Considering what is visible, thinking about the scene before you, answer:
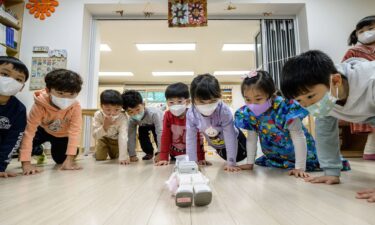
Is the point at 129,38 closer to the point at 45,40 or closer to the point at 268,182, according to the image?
the point at 45,40

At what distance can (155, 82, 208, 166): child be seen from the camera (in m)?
1.55

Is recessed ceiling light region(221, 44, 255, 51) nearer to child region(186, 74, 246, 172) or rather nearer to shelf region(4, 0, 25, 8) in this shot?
shelf region(4, 0, 25, 8)

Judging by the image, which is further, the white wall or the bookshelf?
the white wall

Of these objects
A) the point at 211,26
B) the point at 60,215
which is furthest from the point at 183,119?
the point at 211,26

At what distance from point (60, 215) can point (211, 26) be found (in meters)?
3.38

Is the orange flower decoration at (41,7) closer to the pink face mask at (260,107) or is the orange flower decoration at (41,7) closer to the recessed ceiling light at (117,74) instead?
the pink face mask at (260,107)

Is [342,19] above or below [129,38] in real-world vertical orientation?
below

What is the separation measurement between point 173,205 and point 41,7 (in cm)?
291

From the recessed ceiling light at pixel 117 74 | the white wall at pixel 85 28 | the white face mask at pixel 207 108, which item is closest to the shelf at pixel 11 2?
the white wall at pixel 85 28

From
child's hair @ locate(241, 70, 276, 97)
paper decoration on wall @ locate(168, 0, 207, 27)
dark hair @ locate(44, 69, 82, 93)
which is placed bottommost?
child's hair @ locate(241, 70, 276, 97)

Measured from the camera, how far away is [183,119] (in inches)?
65.6

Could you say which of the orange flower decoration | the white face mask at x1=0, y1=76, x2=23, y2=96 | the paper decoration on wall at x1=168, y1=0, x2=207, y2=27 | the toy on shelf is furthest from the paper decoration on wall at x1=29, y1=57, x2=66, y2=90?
the toy on shelf

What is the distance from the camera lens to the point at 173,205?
62 cm

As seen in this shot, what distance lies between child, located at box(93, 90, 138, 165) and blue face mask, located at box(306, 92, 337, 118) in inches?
49.7
